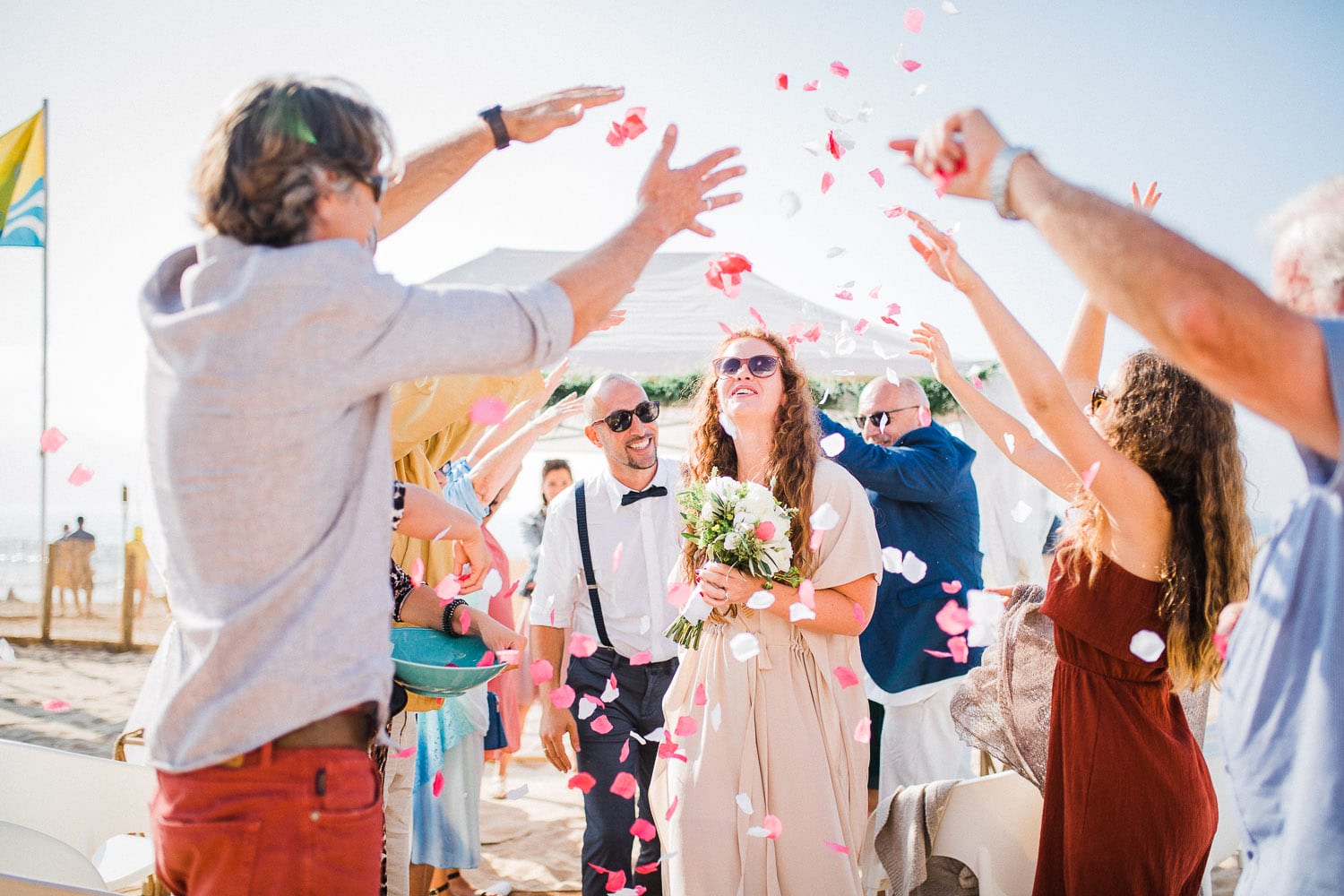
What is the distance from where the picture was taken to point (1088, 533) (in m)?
2.61

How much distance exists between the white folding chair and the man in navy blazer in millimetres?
3431

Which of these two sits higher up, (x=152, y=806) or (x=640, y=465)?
(x=640, y=465)

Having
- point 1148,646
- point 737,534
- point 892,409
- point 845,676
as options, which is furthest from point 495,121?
point 892,409

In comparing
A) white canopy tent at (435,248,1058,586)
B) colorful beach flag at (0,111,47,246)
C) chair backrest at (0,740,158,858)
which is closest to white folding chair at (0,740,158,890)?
chair backrest at (0,740,158,858)

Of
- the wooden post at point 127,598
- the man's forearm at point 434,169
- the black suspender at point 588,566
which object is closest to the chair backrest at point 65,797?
the black suspender at point 588,566

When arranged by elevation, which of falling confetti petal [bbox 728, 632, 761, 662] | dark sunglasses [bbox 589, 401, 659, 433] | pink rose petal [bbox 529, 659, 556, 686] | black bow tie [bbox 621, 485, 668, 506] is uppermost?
dark sunglasses [bbox 589, 401, 659, 433]

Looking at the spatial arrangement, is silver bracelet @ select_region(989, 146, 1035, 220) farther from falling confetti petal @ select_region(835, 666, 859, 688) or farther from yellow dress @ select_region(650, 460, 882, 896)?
falling confetti petal @ select_region(835, 666, 859, 688)

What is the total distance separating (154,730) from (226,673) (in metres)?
0.17

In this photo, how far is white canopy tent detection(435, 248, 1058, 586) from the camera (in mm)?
7992

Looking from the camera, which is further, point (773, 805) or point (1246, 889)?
point (773, 805)

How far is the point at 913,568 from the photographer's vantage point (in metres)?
4.80

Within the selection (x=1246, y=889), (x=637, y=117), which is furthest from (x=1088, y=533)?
(x=637, y=117)

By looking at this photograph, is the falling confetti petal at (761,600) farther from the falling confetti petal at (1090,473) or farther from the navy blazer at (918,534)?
the navy blazer at (918,534)

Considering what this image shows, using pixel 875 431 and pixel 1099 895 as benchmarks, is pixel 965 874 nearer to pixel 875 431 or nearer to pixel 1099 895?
pixel 1099 895
